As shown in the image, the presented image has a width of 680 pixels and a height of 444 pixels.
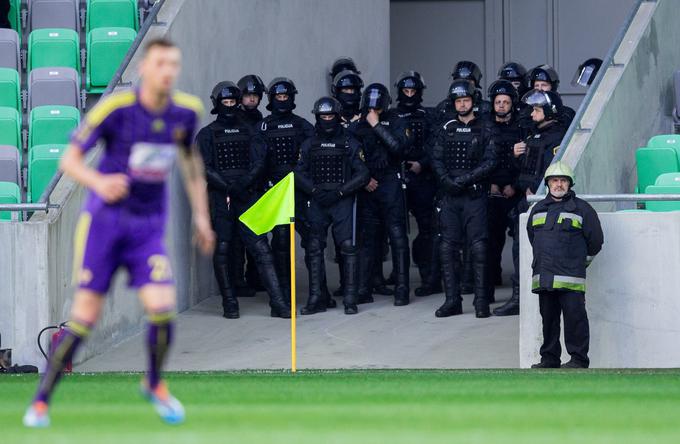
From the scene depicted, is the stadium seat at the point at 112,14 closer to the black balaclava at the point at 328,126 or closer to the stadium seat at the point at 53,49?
the stadium seat at the point at 53,49

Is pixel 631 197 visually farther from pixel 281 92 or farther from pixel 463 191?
pixel 281 92

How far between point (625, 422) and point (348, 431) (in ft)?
5.01

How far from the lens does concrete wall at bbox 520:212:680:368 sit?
44.0 feet

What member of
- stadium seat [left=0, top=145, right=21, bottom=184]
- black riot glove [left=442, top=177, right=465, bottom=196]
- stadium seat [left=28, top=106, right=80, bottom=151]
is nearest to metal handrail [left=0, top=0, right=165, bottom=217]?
stadium seat [left=28, top=106, right=80, bottom=151]

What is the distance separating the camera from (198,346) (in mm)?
15445

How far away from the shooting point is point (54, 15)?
18281mm

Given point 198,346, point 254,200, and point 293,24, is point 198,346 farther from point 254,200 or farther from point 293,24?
point 293,24

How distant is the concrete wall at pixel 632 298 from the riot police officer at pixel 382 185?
2.97m

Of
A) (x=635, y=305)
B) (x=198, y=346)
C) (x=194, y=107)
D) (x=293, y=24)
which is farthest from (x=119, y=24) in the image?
(x=194, y=107)

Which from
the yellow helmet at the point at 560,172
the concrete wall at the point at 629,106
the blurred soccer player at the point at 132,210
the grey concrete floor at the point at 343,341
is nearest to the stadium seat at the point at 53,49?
the grey concrete floor at the point at 343,341

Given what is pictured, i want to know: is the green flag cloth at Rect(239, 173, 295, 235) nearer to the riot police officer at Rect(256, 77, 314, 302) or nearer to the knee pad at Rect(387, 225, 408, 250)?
the riot police officer at Rect(256, 77, 314, 302)

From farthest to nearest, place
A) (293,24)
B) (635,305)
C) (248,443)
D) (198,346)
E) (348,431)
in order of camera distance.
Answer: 1. (293,24)
2. (198,346)
3. (635,305)
4. (348,431)
5. (248,443)

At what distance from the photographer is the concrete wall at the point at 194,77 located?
14.2m

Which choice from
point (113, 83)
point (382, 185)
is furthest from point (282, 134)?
point (113, 83)
